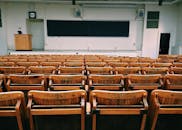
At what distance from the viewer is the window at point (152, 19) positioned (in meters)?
11.6

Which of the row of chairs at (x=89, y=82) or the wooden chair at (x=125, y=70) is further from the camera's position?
the wooden chair at (x=125, y=70)

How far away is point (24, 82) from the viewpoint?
2.62 meters

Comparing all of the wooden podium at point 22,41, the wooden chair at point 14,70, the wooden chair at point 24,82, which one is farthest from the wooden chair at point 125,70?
the wooden podium at point 22,41

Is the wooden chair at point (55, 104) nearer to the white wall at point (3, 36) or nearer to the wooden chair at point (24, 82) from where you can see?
the wooden chair at point (24, 82)

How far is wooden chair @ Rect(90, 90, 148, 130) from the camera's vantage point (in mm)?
1691

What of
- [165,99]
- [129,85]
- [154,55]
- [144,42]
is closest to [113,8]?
[144,42]

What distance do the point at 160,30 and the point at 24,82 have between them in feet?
35.5

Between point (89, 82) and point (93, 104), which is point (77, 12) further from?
point (93, 104)

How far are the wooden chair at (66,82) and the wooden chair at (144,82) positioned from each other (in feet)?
2.09

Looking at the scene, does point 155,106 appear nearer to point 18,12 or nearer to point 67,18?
point 67,18

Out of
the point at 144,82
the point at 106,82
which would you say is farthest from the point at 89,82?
the point at 144,82

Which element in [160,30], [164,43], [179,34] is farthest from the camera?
[164,43]

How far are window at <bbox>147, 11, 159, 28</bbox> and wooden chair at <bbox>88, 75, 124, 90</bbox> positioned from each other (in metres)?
9.92

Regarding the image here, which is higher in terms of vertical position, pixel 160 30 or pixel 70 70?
pixel 160 30
